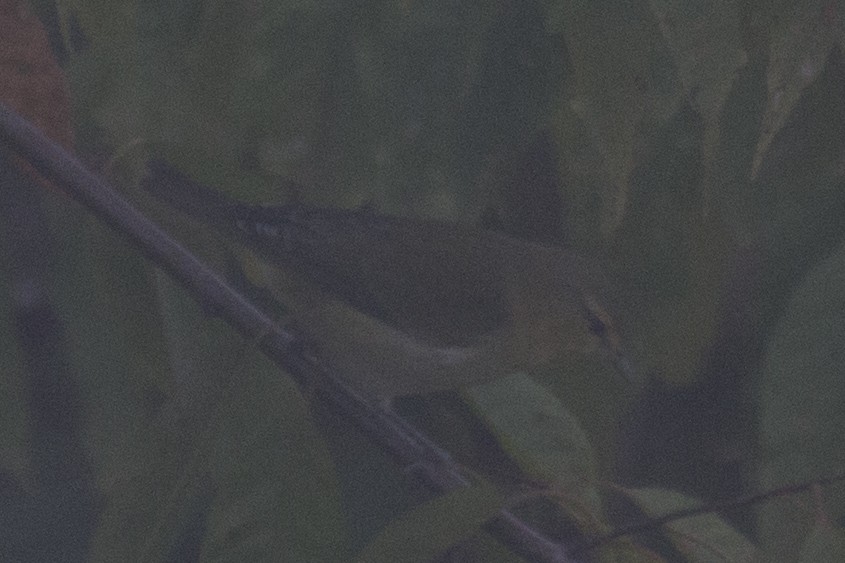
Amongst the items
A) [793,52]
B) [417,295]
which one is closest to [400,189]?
[793,52]

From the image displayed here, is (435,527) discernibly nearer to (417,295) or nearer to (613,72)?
(613,72)

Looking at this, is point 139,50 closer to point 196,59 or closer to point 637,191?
point 196,59

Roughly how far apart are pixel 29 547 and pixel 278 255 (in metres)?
0.49

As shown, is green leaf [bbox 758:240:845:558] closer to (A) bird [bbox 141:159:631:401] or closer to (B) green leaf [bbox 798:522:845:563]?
(B) green leaf [bbox 798:522:845:563]

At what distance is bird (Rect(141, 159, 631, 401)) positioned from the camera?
1.50m

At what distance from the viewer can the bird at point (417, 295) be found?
1.50 m

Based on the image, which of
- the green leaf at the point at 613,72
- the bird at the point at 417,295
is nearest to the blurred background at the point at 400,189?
the green leaf at the point at 613,72

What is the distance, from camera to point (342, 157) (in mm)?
935

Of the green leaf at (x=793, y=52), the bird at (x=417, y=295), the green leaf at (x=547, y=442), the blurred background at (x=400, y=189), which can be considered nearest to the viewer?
the green leaf at (x=793, y=52)

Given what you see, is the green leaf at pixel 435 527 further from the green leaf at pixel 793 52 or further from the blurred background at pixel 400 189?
the green leaf at pixel 793 52

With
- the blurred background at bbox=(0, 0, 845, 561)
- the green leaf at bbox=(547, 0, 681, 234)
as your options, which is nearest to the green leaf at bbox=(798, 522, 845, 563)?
the blurred background at bbox=(0, 0, 845, 561)

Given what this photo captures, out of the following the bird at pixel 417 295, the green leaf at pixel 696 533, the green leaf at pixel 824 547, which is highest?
the green leaf at pixel 824 547

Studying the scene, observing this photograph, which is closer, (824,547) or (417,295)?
(824,547)

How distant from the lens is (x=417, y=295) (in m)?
1.76
